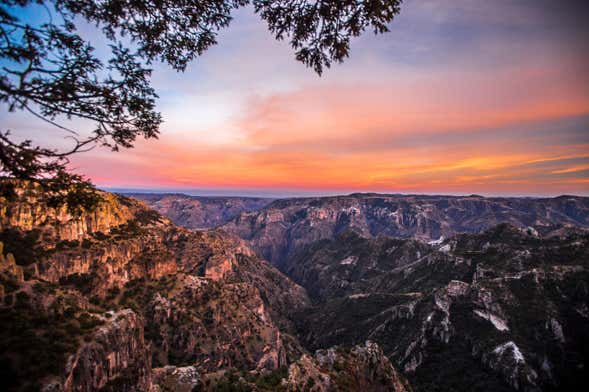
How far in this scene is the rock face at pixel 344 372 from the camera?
40.9m

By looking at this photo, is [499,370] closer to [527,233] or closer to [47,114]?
[527,233]

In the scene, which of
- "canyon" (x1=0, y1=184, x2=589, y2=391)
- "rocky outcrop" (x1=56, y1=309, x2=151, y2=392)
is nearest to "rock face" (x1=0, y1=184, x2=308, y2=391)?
"rocky outcrop" (x1=56, y1=309, x2=151, y2=392)

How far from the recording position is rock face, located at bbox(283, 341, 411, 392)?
40906 mm

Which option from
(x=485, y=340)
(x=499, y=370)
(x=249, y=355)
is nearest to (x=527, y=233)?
(x=485, y=340)

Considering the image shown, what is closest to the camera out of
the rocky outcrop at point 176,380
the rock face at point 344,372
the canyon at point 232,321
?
the canyon at point 232,321

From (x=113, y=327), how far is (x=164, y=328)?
1782 inches

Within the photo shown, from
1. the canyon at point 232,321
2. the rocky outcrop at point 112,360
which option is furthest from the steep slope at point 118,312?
the canyon at point 232,321

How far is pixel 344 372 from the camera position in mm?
46969

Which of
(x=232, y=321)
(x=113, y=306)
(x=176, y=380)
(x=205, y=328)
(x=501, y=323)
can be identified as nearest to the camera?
(x=176, y=380)

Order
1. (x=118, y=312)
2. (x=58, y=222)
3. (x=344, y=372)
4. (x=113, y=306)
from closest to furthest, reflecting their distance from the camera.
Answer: (x=118, y=312) < (x=344, y=372) < (x=113, y=306) < (x=58, y=222)

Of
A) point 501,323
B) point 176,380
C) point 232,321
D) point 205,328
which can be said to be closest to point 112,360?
point 176,380

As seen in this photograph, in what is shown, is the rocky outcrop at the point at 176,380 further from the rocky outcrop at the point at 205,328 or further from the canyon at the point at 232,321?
the rocky outcrop at the point at 205,328

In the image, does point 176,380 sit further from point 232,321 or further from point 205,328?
point 232,321

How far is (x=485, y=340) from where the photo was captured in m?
84.9
